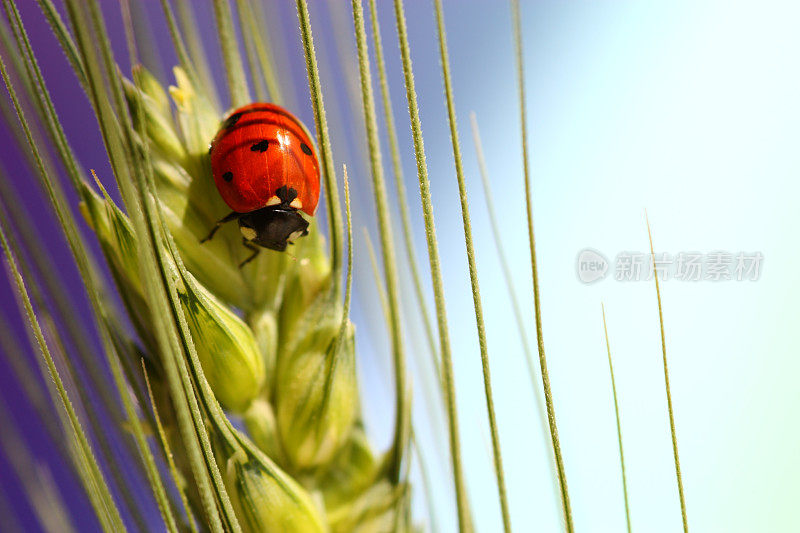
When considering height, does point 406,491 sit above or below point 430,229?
below

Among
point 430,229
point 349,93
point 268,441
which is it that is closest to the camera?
point 430,229

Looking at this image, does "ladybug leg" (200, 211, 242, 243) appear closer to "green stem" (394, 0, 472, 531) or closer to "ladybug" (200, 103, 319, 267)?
"ladybug" (200, 103, 319, 267)

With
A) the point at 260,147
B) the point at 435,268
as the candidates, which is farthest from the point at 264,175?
the point at 435,268

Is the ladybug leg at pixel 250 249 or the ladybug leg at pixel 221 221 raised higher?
the ladybug leg at pixel 221 221

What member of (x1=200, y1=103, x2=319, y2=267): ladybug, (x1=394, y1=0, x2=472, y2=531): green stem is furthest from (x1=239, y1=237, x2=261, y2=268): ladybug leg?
(x1=394, y1=0, x2=472, y2=531): green stem

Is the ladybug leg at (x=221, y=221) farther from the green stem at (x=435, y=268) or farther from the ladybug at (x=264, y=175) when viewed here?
the green stem at (x=435, y=268)

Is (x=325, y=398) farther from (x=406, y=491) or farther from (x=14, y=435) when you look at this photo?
(x=14, y=435)

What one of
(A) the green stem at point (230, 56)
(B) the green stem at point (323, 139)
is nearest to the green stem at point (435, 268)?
(B) the green stem at point (323, 139)

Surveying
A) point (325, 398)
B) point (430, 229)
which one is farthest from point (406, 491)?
point (430, 229)
